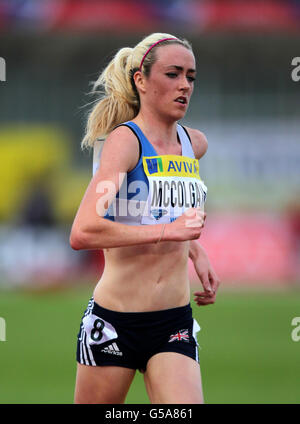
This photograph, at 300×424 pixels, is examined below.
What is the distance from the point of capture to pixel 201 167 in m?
21.9

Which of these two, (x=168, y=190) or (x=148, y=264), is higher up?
(x=168, y=190)

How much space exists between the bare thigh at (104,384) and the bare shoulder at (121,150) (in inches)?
42.3

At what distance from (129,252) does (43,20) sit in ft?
72.6

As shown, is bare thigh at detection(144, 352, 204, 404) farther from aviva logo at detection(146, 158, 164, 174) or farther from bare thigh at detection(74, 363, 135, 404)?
aviva logo at detection(146, 158, 164, 174)

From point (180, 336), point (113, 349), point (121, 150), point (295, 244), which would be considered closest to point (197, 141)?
point (121, 150)

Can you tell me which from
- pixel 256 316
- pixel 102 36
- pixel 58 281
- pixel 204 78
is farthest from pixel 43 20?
pixel 256 316

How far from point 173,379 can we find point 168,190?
999 millimetres

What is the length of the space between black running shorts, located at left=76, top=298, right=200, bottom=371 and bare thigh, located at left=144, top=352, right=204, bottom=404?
0.16ft

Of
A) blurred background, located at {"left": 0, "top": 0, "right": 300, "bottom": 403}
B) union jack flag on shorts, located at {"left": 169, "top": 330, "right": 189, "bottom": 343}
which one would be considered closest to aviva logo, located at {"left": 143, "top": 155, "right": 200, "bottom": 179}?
union jack flag on shorts, located at {"left": 169, "top": 330, "right": 189, "bottom": 343}

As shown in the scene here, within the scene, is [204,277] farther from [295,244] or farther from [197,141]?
[295,244]

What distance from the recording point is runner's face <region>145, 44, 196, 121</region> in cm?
430

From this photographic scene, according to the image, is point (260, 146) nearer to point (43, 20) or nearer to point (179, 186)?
point (43, 20)
